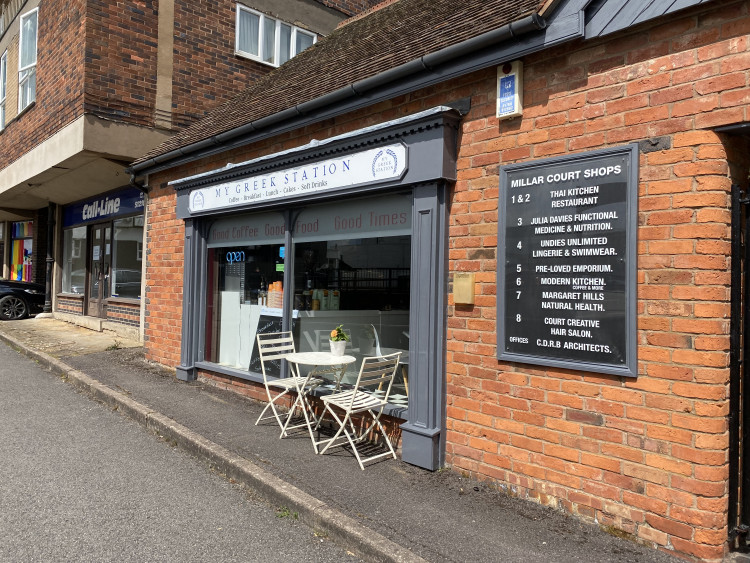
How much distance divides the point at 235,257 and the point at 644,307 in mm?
5265

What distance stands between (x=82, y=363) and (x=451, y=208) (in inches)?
271

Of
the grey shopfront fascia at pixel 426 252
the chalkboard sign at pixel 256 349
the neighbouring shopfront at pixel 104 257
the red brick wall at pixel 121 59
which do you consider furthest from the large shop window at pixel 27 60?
the grey shopfront fascia at pixel 426 252

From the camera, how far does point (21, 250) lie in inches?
734

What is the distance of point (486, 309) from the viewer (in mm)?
4109

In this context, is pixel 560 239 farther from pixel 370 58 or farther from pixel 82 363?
pixel 82 363

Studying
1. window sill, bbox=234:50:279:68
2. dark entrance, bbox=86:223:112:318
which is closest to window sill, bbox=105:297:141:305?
dark entrance, bbox=86:223:112:318

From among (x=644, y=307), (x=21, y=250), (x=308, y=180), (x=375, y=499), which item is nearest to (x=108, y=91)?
(x=308, y=180)

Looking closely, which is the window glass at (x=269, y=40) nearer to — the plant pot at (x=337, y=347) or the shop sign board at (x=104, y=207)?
the shop sign board at (x=104, y=207)

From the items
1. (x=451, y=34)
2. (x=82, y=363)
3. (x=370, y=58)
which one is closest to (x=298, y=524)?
(x=451, y=34)

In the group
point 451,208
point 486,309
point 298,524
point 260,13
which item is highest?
point 260,13

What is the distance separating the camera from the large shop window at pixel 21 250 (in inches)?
702

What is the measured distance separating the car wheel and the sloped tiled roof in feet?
29.4

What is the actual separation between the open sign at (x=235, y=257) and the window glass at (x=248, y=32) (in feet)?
18.7

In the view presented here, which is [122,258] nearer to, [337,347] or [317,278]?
[317,278]
